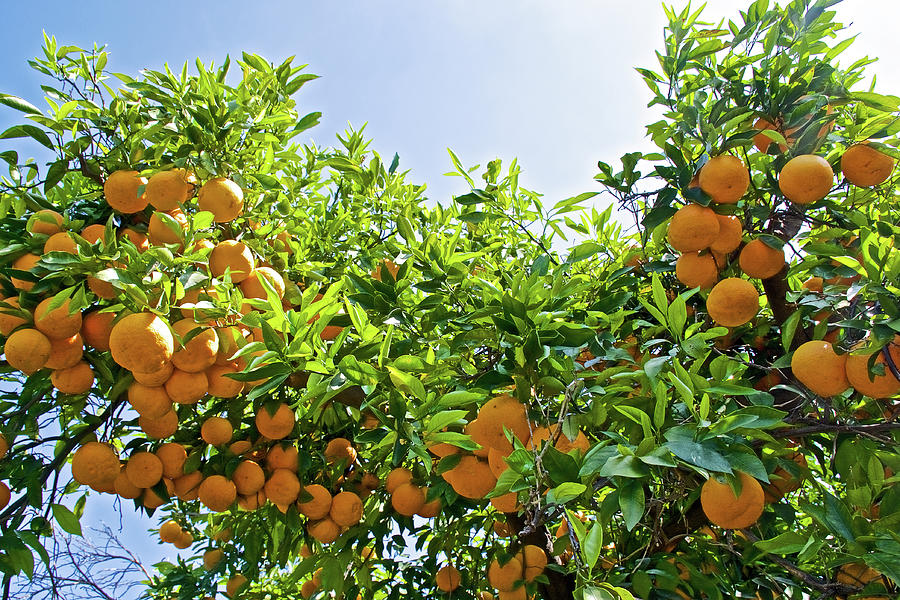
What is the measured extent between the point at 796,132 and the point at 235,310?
1.94m

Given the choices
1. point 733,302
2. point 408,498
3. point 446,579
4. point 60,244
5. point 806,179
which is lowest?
point 446,579

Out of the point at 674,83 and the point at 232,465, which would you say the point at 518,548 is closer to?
the point at 232,465

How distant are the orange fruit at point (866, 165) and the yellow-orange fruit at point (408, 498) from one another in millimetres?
1793

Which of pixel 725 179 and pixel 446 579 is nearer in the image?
pixel 725 179

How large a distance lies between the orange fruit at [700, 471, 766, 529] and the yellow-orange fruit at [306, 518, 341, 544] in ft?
5.04

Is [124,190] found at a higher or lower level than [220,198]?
higher

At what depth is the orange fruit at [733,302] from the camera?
71.3 inches

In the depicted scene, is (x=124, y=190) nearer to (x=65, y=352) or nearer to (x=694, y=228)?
(x=65, y=352)

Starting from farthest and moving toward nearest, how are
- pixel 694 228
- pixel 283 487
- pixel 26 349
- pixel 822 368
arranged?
pixel 283 487, pixel 694 228, pixel 26 349, pixel 822 368

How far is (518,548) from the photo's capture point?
2.24 meters

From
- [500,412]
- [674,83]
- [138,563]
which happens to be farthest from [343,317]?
[138,563]

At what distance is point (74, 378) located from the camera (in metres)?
2.02

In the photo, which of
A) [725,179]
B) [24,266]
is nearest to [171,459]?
[24,266]

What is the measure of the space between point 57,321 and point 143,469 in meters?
0.65
